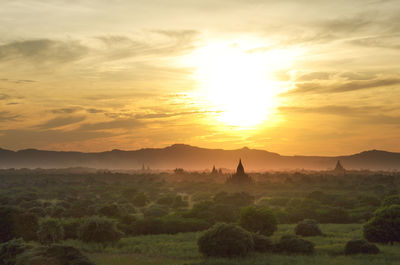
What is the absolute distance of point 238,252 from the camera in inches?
1241

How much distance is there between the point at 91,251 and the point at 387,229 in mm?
26316

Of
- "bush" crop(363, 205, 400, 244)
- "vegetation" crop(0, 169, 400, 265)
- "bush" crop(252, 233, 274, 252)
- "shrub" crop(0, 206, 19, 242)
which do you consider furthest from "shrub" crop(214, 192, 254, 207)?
"shrub" crop(0, 206, 19, 242)

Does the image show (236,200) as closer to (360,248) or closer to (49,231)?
(49,231)

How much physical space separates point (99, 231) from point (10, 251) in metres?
13.2

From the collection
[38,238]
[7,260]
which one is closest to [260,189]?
[38,238]

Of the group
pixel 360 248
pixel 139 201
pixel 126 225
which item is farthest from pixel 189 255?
pixel 139 201

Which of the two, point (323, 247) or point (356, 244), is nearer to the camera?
point (356, 244)

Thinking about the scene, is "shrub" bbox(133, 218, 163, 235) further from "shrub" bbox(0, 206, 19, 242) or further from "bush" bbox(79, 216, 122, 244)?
"shrub" bbox(0, 206, 19, 242)

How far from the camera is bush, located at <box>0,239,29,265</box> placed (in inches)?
963

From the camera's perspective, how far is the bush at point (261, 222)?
41.0m

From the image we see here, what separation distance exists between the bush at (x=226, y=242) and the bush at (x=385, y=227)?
43.7 ft

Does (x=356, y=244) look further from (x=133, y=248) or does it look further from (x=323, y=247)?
(x=133, y=248)

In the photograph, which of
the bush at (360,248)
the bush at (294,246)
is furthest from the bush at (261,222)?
the bush at (360,248)

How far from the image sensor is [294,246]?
33.1m
